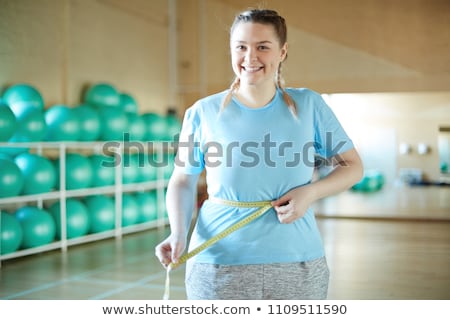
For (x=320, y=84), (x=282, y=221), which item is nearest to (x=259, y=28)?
(x=282, y=221)

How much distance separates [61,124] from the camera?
4.32 m

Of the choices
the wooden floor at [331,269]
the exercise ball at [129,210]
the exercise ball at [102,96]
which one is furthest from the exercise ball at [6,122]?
the exercise ball at [129,210]

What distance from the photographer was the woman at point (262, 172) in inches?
41.3

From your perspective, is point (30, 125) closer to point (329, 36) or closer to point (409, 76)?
point (329, 36)

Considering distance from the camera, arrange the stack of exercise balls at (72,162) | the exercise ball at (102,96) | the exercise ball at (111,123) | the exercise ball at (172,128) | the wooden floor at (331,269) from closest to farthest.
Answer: the wooden floor at (331,269) < the stack of exercise balls at (72,162) < the exercise ball at (111,123) < the exercise ball at (102,96) < the exercise ball at (172,128)

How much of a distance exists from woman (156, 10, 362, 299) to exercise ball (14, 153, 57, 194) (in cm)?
315

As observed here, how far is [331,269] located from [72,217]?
1.98 meters

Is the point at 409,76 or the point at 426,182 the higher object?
the point at 409,76

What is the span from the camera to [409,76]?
2859mm

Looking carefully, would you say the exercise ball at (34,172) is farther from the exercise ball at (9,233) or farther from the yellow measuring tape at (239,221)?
the yellow measuring tape at (239,221)

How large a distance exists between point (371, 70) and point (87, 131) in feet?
8.15

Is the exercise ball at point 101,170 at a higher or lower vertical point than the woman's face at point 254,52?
lower

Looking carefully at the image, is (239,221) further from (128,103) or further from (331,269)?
(128,103)

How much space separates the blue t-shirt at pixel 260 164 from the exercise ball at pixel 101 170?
379cm
